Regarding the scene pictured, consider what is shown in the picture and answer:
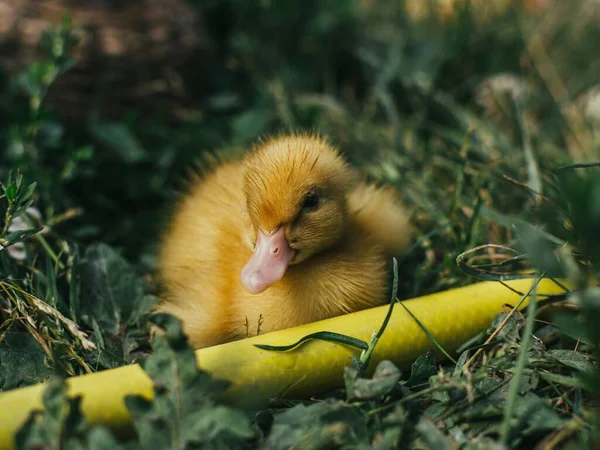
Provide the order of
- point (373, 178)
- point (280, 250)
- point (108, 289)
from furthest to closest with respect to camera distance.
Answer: point (373, 178)
point (108, 289)
point (280, 250)

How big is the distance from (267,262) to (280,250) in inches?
1.4

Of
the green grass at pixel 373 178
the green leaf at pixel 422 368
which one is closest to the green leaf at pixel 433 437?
the green grass at pixel 373 178

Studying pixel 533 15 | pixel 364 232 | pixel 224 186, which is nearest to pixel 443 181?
pixel 364 232

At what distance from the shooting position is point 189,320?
1291mm

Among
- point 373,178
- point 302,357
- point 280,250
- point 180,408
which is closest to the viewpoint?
point 180,408

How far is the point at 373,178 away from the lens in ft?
6.16

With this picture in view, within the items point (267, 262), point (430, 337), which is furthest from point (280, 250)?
point (430, 337)

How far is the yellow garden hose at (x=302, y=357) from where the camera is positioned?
92 cm

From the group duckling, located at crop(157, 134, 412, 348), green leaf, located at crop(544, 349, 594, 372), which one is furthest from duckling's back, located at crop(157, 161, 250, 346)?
green leaf, located at crop(544, 349, 594, 372)

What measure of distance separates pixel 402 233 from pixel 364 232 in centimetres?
14

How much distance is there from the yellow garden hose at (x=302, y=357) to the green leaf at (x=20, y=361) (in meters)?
0.22

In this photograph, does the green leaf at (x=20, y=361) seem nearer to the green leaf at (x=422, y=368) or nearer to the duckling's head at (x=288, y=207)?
the duckling's head at (x=288, y=207)

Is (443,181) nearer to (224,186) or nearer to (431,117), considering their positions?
(431,117)

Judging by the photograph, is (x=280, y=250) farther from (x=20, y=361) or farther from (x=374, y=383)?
(x=20, y=361)
